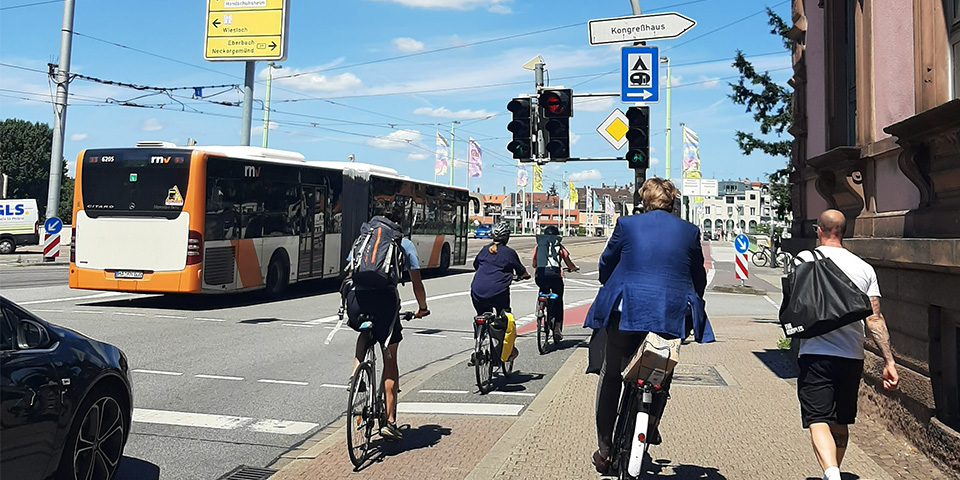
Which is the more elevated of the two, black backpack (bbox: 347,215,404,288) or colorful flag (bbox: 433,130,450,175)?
colorful flag (bbox: 433,130,450,175)

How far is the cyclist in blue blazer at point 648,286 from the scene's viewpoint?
177 inches

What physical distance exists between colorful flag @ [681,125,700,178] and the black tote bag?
3327 cm

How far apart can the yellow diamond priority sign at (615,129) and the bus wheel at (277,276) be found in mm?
8939

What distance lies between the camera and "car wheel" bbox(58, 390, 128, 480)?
14.5 feet

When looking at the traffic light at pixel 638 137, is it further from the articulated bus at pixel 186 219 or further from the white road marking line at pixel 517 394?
the articulated bus at pixel 186 219

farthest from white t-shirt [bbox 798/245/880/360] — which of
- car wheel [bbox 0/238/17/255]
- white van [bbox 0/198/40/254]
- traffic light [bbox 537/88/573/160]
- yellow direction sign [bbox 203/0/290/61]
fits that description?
car wheel [bbox 0/238/17/255]

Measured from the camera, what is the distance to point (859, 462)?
5715 mm

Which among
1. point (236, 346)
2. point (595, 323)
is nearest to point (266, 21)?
point (236, 346)

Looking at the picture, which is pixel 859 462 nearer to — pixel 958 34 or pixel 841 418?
pixel 841 418

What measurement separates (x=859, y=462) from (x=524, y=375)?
453 cm

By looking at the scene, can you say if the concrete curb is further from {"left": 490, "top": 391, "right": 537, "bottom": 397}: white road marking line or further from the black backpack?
the black backpack

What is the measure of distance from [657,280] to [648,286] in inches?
2.4

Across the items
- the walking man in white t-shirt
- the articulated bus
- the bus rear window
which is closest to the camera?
the walking man in white t-shirt

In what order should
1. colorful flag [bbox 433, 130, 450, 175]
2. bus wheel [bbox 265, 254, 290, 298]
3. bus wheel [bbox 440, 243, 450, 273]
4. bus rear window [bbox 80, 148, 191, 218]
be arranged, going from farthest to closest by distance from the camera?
1. colorful flag [bbox 433, 130, 450, 175]
2. bus wheel [bbox 440, 243, 450, 273]
3. bus wheel [bbox 265, 254, 290, 298]
4. bus rear window [bbox 80, 148, 191, 218]
